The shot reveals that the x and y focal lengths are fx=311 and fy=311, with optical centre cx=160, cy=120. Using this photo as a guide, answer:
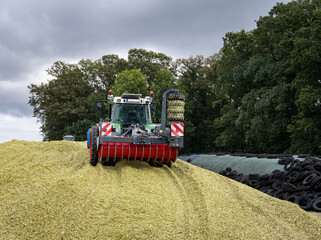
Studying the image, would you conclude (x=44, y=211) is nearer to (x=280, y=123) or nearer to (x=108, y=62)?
(x=280, y=123)

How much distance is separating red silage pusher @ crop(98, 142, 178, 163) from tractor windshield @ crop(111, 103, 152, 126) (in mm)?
1719

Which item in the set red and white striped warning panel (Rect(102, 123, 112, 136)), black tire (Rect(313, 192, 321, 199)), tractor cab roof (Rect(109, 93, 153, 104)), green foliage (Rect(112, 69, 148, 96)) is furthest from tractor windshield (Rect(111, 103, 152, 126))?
green foliage (Rect(112, 69, 148, 96))

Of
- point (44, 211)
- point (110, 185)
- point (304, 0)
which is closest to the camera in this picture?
point (44, 211)

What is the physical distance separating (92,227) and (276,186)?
6.13m

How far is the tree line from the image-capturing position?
19.4m

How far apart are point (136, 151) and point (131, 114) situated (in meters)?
2.13

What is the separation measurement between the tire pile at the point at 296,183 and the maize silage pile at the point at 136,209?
3.46 feet

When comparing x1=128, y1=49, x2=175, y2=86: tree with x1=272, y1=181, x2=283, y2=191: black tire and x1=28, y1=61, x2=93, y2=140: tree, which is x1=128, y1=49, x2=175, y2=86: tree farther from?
x1=272, y1=181, x2=283, y2=191: black tire

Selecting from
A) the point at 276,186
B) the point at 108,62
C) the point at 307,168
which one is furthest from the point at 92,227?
the point at 108,62

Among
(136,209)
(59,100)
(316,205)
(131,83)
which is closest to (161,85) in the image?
(131,83)

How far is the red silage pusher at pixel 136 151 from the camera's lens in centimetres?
839

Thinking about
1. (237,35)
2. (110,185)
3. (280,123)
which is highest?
(237,35)

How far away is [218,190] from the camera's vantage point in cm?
709

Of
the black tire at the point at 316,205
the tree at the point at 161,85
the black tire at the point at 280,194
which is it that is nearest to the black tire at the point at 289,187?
the black tire at the point at 280,194
